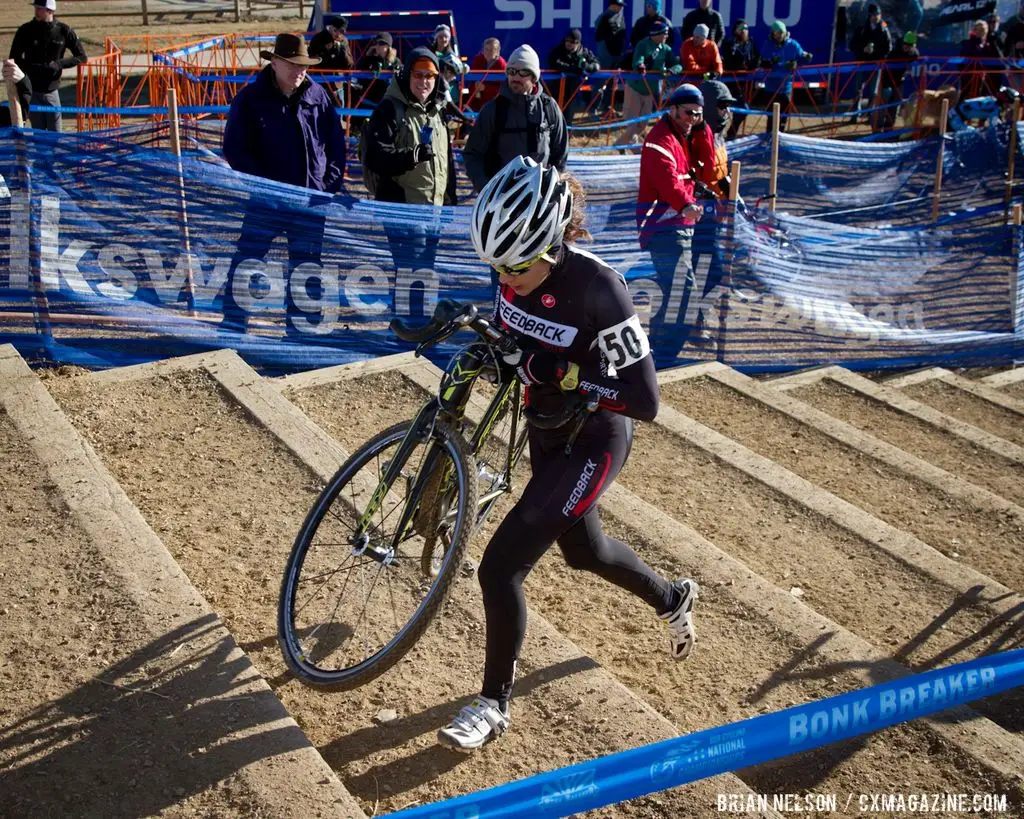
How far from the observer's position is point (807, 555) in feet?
20.0

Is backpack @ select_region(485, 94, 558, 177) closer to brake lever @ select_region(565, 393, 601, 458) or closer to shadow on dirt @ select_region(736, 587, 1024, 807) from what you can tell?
shadow on dirt @ select_region(736, 587, 1024, 807)

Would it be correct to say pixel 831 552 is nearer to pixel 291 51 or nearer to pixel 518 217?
pixel 518 217

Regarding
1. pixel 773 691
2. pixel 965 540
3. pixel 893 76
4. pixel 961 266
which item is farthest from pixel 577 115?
pixel 773 691

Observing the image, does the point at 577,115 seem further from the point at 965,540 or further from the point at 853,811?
the point at 853,811

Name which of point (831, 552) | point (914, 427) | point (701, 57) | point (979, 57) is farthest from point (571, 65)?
point (831, 552)

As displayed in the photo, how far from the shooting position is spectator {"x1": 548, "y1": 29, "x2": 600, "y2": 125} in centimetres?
1755

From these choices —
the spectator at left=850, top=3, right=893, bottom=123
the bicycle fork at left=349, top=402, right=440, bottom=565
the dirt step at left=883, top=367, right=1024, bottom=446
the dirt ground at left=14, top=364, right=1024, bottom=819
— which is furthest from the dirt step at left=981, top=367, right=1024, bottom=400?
the spectator at left=850, top=3, right=893, bottom=123

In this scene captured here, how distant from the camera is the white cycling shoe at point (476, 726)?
3.99 metres

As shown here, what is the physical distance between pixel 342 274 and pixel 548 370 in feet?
14.5

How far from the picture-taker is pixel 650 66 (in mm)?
17484

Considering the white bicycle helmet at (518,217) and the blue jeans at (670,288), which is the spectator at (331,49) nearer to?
the blue jeans at (670,288)

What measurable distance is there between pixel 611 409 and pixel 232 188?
462 centimetres

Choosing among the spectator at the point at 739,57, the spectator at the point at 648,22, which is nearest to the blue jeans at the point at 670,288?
the spectator at the point at 648,22

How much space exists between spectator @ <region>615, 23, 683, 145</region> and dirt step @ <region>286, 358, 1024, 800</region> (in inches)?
499
